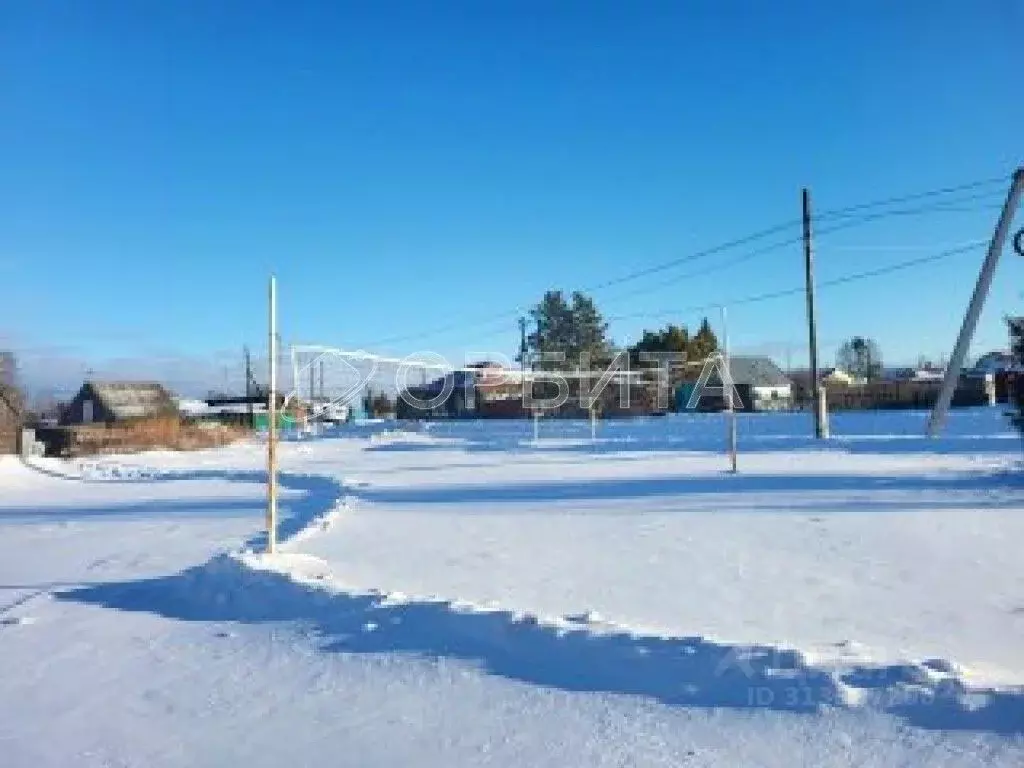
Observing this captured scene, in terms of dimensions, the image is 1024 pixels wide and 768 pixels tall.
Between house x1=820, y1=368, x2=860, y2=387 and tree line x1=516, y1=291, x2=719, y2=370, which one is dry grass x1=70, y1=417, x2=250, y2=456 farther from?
house x1=820, y1=368, x2=860, y2=387

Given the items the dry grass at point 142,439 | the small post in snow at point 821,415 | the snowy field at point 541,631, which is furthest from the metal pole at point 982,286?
the dry grass at point 142,439

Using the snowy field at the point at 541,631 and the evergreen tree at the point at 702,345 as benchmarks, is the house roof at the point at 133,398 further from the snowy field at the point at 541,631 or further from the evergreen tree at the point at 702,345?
the snowy field at the point at 541,631

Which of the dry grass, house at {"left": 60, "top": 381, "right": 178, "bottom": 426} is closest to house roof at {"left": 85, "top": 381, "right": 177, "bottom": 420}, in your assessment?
house at {"left": 60, "top": 381, "right": 178, "bottom": 426}

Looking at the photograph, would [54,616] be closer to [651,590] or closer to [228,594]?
[228,594]

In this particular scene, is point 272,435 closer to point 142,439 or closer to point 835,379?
point 142,439

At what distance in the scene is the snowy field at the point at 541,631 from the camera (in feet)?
12.7

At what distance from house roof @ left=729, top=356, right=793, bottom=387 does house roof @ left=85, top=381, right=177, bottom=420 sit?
109 feet

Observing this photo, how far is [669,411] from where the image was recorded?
1784 inches

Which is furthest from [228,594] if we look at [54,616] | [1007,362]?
[1007,362]

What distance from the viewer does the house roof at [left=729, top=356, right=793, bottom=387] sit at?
52469 millimetres

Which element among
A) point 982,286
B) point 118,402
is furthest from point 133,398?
point 982,286

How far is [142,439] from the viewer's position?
116 ft

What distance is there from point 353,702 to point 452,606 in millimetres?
1207

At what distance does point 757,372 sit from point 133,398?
37.4m
